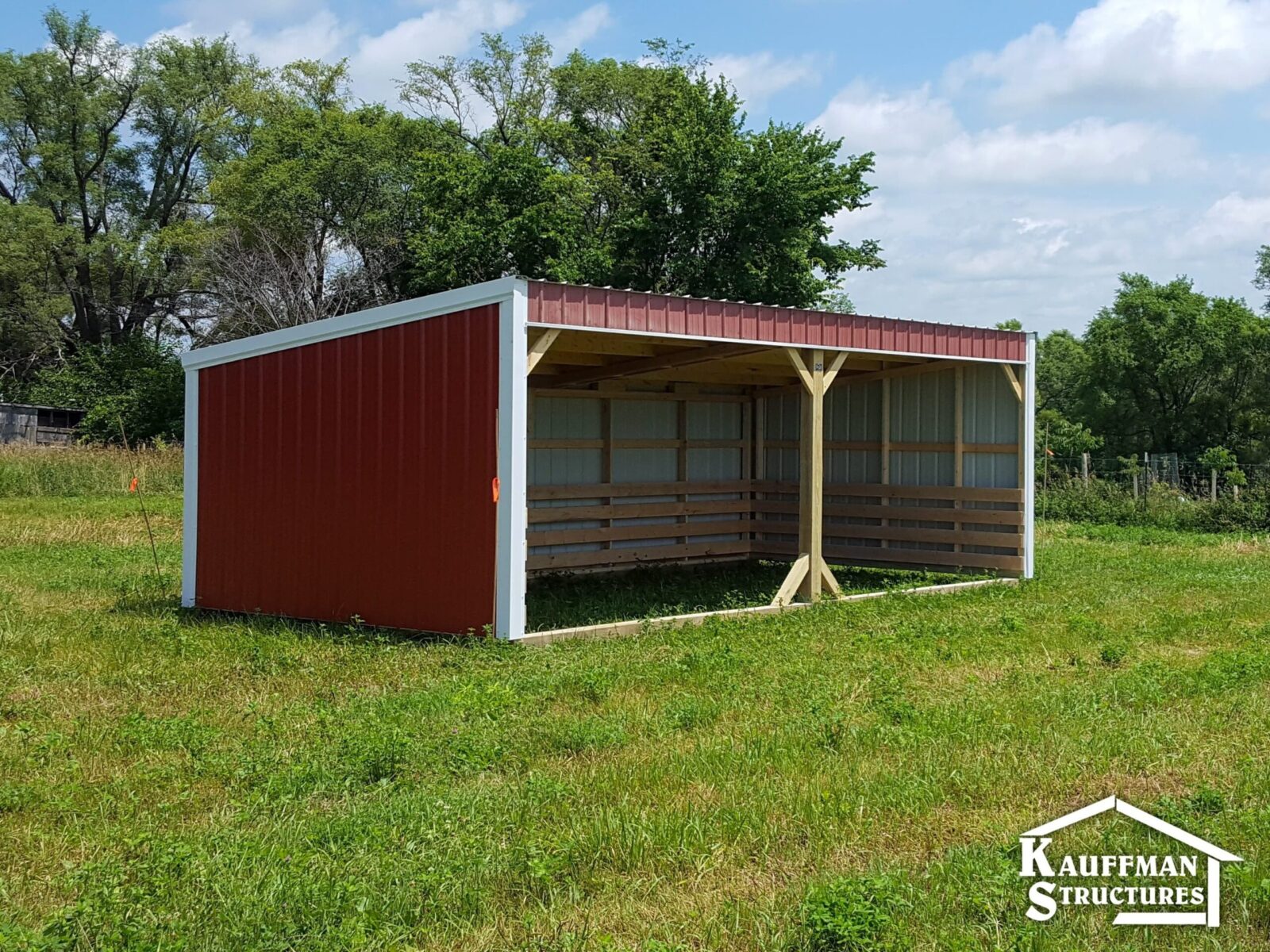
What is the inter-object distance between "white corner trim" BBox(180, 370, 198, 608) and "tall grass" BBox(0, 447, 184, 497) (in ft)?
35.0

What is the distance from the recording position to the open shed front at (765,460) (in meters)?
13.3

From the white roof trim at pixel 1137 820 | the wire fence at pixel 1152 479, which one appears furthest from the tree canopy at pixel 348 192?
the white roof trim at pixel 1137 820

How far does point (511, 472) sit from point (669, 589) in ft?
14.2

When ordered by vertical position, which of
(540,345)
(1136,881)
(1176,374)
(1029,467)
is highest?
(1176,374)

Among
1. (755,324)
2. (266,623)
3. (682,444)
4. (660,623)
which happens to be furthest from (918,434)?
(266,623)

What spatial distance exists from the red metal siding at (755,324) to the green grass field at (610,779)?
2.50m

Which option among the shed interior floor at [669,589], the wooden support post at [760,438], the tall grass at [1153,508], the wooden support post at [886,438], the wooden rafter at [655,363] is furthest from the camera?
the tall grass at [1153,508]

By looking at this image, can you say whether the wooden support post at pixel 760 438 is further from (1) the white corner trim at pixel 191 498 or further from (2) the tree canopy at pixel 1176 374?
(2) the tree canopy at pixel 1176 374

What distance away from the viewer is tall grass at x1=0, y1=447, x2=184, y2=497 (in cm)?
2223

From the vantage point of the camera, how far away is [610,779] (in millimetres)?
5242

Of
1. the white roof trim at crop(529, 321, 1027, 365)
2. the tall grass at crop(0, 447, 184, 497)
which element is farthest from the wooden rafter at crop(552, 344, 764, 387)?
the tall grass at crop(0, 447, 184, 497)

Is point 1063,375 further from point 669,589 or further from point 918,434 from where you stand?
point 669,589

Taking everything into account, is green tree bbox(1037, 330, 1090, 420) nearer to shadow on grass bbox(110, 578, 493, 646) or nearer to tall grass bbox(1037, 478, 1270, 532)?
tall grass bbox(1037, 478, 1270, 532)

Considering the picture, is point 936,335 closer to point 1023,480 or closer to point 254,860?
point 1023,480
